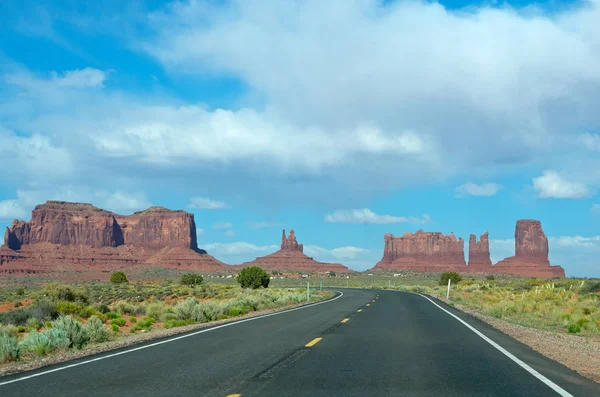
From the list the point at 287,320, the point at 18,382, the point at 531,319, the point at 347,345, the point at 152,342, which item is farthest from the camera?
the point at 531,319

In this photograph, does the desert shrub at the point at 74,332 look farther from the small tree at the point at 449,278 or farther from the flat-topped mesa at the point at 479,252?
the flat-topped mesa at the point at 479,252

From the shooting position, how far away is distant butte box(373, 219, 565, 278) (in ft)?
533

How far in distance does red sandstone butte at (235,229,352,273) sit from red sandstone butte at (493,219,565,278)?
4671cm

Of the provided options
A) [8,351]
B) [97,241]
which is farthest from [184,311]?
[97,241]

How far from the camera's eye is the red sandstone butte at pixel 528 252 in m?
161

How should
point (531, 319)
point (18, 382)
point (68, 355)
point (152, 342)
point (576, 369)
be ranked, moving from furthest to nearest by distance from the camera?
1. point (531, 319)
2. point (152, 342)
3. point (68, 355)
4. point (576, 369)
5. point (18, 382)

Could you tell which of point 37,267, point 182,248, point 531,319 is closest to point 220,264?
point 182,248

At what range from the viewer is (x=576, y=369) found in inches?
403

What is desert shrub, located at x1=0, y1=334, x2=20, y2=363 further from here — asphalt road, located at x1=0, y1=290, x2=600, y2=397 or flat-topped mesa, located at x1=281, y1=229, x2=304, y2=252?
flat-topped mesa, located at x1=281, y1=229, x2=304, y2=252

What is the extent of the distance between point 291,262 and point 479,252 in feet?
191

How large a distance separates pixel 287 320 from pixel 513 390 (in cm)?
1288

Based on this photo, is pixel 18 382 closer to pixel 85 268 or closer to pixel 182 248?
pixel 85 268

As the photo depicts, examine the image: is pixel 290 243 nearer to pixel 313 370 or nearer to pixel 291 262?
pixel 291 262

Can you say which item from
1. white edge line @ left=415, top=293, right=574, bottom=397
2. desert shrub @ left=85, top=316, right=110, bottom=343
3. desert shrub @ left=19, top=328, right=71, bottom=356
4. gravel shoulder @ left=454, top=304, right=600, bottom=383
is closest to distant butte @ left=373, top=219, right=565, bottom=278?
gravel shoulder @ left=454, top=304, right=600, bottom=383
